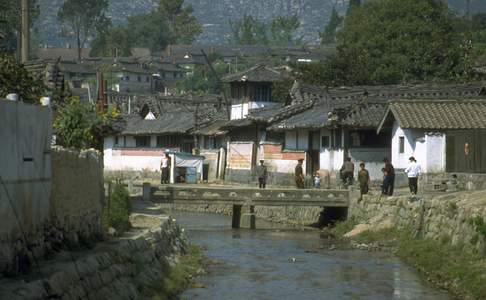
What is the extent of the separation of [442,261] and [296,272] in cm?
392

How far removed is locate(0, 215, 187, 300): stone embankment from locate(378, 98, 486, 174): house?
1693 centimetres

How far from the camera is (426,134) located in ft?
153

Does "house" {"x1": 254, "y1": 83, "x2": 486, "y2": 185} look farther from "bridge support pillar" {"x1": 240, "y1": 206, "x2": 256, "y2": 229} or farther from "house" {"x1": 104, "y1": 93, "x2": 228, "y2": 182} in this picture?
"house" {"x1": 104, "y1": 93, "x2": 228, "y2": 182}

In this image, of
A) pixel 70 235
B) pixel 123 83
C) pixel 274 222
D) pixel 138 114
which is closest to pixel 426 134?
pixel 274 222

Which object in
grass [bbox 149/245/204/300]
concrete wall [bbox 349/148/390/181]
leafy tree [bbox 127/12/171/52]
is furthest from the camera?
leafy tree [bbox 127/12/171/52]

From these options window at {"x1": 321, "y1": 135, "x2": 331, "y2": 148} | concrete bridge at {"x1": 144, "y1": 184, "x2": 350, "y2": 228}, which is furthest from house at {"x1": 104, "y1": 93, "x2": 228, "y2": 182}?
concrete bridge at {"x1": 144, "y1": 184, "x2": 350, "y2": 228}

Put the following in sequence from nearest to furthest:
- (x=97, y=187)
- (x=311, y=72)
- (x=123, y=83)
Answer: (x=97, y=187), (x=311, y=72), (x=123, y=83)

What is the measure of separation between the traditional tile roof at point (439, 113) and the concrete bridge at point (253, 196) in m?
4.15

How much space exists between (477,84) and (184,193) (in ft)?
67.4

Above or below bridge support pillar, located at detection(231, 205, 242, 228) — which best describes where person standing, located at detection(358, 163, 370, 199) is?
above

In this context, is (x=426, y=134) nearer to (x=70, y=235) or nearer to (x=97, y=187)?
(x=97, y=187)

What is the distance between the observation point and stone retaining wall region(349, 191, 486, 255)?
30.8 meters

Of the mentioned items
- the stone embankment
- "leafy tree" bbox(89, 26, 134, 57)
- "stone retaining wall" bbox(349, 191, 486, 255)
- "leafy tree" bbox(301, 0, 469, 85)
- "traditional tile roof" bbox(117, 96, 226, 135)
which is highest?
"leafy tree" bbox(89, 26, 134, 57)

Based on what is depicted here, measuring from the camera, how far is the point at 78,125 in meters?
30.3
